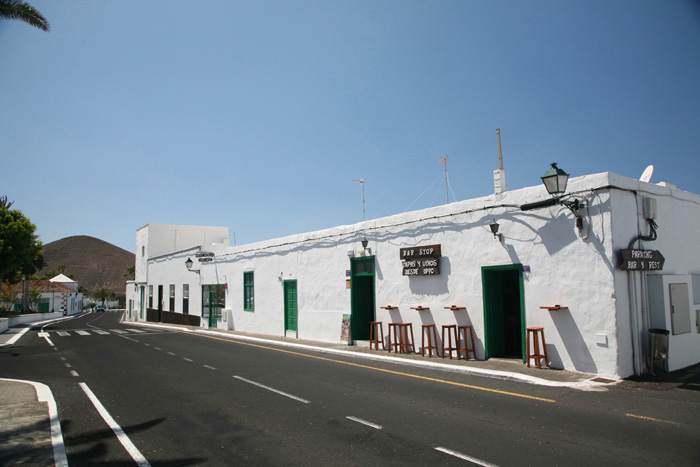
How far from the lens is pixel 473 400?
810 cm

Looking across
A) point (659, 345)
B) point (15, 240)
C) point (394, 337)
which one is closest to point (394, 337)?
point (394, 337)

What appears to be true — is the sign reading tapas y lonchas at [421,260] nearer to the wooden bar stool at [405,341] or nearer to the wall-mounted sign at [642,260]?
the wooden bar stool at [405,341]

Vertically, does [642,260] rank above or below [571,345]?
→ above

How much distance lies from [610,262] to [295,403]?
23.3 ft

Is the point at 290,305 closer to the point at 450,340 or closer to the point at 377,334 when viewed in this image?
the point at 377,334

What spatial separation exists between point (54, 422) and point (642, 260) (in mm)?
11412

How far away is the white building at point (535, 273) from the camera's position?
9945 millimetres

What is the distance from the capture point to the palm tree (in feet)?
34.7

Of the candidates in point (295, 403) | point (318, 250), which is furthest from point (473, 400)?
point (318, 250)

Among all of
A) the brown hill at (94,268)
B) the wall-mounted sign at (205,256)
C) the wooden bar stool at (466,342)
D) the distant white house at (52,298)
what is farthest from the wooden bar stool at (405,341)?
the brown hill at (94,268)

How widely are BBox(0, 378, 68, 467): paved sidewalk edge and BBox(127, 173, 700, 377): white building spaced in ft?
31.0

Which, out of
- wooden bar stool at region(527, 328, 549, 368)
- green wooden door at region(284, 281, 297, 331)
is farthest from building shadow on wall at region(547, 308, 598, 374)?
green wooden door at region(284, 281, 297, 331)

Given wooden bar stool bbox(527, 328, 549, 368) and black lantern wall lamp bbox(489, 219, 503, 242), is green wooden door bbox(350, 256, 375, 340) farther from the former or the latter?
wooden bar stool bbox(527, 328, 549, 368)

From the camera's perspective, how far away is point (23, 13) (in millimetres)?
10805
